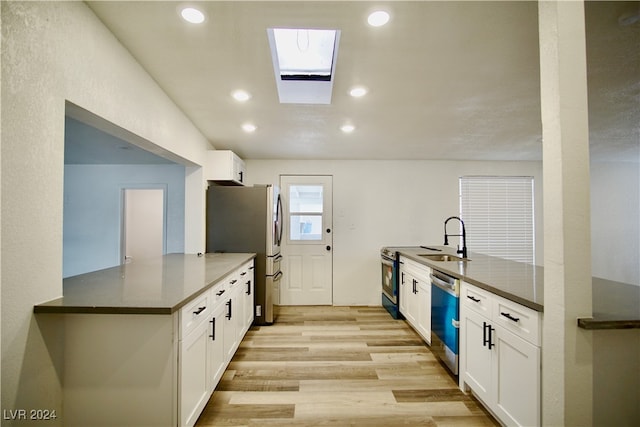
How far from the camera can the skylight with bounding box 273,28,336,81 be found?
198 cm

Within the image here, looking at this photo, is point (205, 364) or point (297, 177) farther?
point (297, 177)

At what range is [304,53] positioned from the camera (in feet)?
6.99

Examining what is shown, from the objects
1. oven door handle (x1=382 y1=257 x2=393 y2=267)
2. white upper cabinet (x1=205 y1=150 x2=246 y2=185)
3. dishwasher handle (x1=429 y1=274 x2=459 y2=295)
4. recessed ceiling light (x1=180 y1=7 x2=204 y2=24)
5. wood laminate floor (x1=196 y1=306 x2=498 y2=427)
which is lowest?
wood laminate floor (x1=196 y1=306 x2=498 y2=427)

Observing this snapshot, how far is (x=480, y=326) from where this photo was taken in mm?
1807

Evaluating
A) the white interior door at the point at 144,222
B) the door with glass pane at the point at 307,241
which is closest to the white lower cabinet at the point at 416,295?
the door with glass pane at the point at 307,241

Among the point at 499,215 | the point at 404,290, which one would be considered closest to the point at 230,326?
the point at 404,290

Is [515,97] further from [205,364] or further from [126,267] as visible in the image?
[126,267]

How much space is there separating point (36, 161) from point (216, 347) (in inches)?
58.4

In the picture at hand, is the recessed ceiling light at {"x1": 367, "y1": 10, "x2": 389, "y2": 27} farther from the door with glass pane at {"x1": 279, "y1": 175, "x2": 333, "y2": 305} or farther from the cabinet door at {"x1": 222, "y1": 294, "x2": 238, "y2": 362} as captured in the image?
the door with glass pane at {"x1": 279, "y1": 175, "x2": 333, "y2": 305}

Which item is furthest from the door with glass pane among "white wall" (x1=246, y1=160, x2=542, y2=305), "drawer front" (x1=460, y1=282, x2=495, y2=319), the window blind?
"drawer front" (x1=460, y1=282, x2=495, y2=319)

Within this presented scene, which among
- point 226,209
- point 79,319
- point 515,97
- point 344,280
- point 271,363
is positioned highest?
point 515,97

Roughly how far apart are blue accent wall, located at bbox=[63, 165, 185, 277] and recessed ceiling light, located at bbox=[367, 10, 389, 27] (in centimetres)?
362

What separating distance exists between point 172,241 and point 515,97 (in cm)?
438

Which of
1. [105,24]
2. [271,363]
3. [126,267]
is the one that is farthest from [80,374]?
[105,24]
